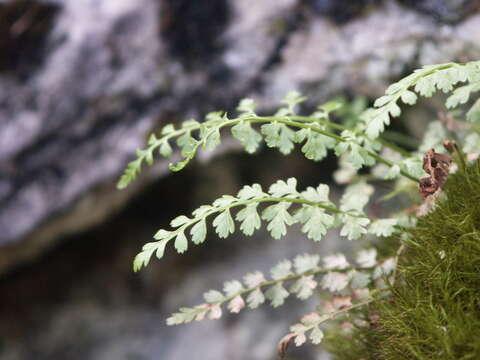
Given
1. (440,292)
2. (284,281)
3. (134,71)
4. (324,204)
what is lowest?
(440,292)

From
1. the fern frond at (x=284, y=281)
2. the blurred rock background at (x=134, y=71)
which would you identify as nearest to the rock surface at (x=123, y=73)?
the blurred rock background at (x=134, y=71)

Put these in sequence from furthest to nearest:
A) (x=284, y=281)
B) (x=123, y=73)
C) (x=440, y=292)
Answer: (x=123, y=73)
(x=284, y=281)
(x=440, y=292)

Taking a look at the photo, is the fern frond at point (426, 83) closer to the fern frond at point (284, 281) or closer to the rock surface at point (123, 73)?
the fern frond at point (284, 281)

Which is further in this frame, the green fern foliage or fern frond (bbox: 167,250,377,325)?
fern frond (bbox: 167,250,377,325)

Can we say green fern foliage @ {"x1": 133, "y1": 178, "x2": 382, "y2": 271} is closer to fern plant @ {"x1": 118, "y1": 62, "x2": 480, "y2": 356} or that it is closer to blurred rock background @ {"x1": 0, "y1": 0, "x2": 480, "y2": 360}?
fern plant @ {"x1": 118, "y1": 62, "x2": 480, "y2": 356}

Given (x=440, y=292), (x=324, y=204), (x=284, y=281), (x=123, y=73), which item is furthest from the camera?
(x=123, y=73)

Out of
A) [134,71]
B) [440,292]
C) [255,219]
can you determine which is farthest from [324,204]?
[134,71]

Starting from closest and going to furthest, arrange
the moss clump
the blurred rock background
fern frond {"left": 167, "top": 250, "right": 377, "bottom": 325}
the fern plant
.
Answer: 1. the moss clump
2. the fern plant
3. fern frond {"left": 167, "top": 250, "right": 377, "bottom": 325}
4. the blurred rock background

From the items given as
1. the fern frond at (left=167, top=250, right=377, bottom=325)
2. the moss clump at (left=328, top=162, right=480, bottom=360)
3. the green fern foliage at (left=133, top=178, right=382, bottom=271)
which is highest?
the green fern foliage at (left=133, top=178, right=382, bottom=271)

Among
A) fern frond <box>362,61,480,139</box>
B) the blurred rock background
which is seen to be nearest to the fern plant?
fern frond <box>362,61,480,139</box>

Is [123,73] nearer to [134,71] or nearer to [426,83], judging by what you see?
[134,71]
